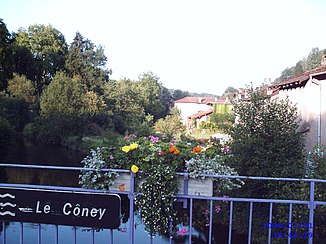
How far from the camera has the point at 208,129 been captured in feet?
120

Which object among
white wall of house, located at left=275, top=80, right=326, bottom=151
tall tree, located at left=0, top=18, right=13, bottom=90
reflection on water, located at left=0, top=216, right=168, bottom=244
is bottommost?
reflection on water, located at left=0, top=216, right=168, bottom=244

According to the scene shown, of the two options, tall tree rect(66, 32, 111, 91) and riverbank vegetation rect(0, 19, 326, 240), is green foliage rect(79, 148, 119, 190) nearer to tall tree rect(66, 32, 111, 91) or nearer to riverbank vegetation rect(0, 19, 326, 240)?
riverbank vegetation rect(0, 19, 326, 240)

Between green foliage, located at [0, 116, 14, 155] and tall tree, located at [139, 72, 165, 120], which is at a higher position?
tall tree, located at [139, 72, 165, 120]

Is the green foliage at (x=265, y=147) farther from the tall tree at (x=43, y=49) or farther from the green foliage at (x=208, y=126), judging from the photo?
the tall tree at (x=43, y=49)

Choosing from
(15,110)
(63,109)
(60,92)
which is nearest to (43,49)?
(15,110)

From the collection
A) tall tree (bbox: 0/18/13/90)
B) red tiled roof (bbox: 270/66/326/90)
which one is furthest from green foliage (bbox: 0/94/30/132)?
red tiled roof (bbox: 270/66/326/90)

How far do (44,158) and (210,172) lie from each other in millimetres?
20716

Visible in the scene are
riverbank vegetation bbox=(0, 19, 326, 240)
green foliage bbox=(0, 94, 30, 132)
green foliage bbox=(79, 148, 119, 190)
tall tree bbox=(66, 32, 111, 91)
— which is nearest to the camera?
green foliage bbox=(79, 148, 119, 190)

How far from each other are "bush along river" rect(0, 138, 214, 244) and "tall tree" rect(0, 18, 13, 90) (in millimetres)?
6860

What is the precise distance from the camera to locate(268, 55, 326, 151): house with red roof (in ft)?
37.3

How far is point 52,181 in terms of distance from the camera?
50.9ft

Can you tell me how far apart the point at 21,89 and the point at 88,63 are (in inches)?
386

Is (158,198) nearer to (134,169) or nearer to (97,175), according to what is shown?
(134,169)

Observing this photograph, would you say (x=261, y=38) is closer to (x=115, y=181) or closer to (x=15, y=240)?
(x=15, y=240)
